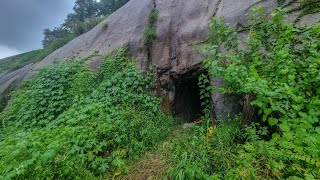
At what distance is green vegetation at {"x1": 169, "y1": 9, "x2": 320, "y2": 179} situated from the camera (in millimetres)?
2727

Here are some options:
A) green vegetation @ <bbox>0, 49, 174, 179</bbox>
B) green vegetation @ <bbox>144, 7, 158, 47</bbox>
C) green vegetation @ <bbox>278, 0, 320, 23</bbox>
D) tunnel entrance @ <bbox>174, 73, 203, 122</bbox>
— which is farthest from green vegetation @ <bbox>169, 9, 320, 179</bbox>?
green vegetation @ <bbox>144, 7, 158, 47</bbox>

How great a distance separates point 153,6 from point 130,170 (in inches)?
251

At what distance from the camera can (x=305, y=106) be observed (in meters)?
3.23

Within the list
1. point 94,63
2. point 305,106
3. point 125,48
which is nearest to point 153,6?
point 125,48

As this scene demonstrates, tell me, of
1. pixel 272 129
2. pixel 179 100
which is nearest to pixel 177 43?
pixel 179 100

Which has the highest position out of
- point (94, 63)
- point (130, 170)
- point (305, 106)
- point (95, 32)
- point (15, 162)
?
point (95, 32)

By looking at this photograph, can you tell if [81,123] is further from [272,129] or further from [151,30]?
[151,30]

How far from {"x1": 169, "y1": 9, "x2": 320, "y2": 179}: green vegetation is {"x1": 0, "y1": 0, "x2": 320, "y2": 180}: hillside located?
2 cm

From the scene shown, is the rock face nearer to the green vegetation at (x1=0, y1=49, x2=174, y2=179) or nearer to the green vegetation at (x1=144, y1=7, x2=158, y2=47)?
the green vegetation at (x1=144, y1=7, x2=158, y2=47)

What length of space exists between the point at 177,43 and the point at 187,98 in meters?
1.81

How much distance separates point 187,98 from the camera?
772 cm

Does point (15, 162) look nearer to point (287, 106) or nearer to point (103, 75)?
point (287, 106)

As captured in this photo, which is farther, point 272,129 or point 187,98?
point 187,98

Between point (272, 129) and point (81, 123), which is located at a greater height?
point (81, 123)
